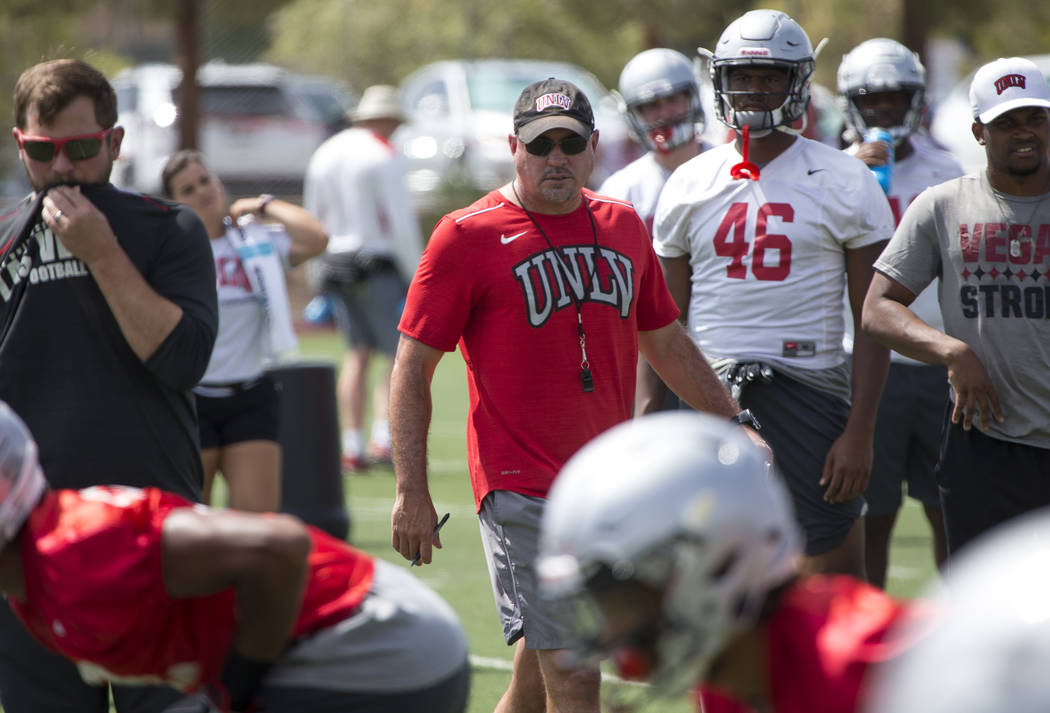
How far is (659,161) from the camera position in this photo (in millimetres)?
7277

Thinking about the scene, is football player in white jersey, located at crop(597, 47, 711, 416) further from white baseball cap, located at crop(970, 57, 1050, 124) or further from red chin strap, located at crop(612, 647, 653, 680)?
red chin strap, located at crop(612, 647, 653, 680)

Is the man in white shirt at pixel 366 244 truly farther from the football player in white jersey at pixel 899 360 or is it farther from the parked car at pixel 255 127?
the parked car at pixel 255 127

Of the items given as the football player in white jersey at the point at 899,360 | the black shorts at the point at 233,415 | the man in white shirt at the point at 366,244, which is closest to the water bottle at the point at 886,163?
the football player in white jersey at the point at 899,360

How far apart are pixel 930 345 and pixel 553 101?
149 centimetres

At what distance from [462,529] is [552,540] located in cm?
681

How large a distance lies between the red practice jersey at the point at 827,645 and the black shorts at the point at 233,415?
180 inches

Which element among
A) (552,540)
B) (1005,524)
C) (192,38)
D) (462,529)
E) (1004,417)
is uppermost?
(192,38)

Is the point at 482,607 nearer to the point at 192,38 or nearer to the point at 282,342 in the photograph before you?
the point at 282,342

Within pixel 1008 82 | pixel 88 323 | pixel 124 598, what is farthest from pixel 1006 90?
pixel 124 598

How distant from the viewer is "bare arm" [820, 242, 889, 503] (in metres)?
5.31

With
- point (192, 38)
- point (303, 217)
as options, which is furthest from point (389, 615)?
point (192, 38)

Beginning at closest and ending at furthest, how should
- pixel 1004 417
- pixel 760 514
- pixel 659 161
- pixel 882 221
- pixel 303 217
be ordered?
pixel 760 514, pixel 1004 417, pixel 882 221, pixel 659 161, pixel 303 217

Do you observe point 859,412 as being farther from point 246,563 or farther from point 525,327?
point 246,563

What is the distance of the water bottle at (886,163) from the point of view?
633 centimetres
